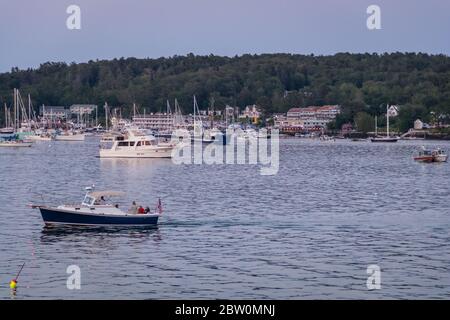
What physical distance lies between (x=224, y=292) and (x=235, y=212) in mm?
23433

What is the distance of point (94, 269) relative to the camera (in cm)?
3806

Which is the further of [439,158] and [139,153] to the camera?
[439,158]

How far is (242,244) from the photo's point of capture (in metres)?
43.9

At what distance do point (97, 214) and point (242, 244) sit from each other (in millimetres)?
7489

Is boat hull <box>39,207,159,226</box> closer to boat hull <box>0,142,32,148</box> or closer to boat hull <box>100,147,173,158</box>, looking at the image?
boat hull <box>100,147,173,158</box>

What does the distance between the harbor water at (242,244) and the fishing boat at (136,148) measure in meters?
34.0

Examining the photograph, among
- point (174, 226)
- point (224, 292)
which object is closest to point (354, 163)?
point (174, 226)

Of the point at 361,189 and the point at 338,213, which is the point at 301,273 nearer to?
the point at 338,213

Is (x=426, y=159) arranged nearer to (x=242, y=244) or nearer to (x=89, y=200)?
(x=89, y=200)

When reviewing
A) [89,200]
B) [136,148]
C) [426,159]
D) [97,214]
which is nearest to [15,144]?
[136,148]

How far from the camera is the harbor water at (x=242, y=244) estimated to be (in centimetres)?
3475

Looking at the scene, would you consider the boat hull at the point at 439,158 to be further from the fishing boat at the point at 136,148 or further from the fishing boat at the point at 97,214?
the fishing boat at the point at 97,214

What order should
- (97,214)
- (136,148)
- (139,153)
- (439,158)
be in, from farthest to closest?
(439,158)
(139,153)
(136,148)
(97,214)

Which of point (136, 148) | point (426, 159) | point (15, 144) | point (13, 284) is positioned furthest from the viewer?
point (15, 144)
